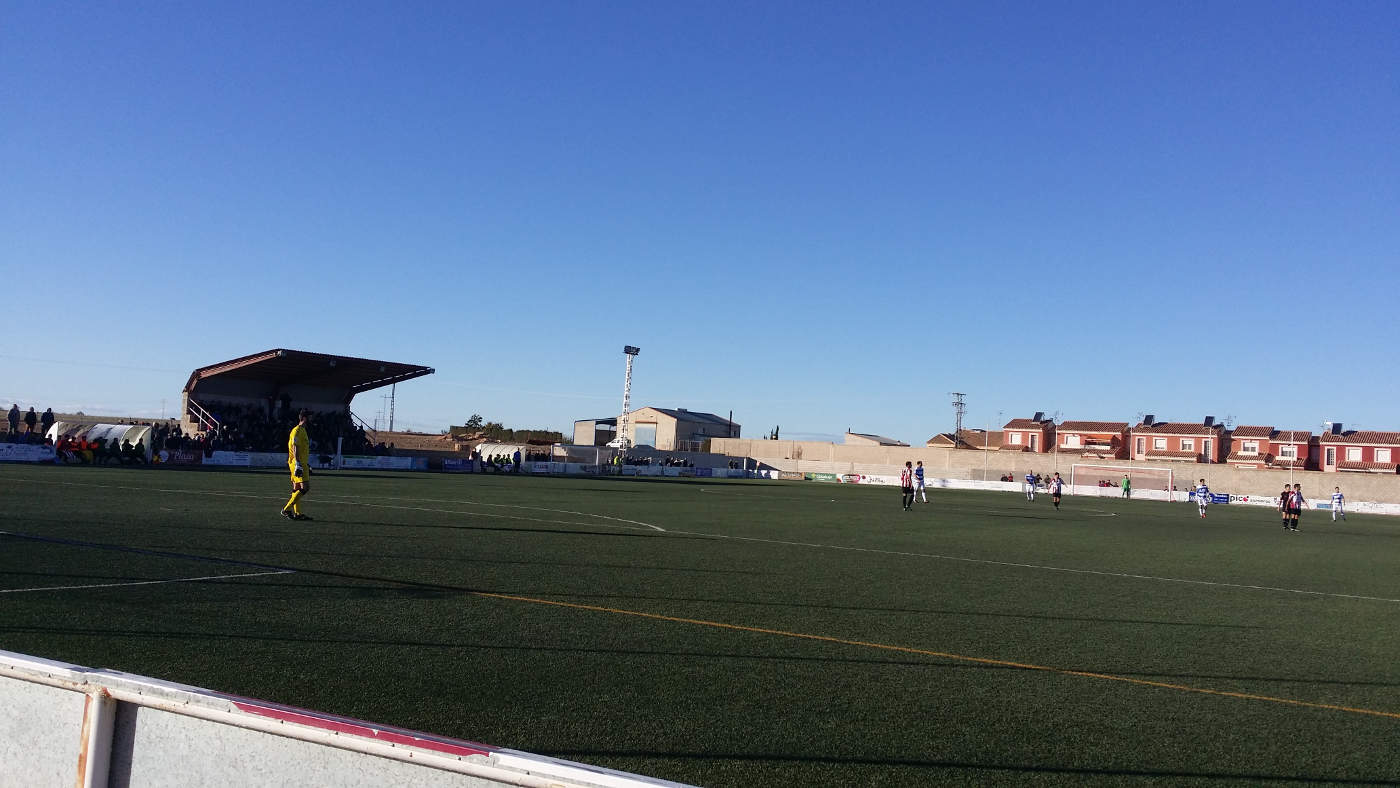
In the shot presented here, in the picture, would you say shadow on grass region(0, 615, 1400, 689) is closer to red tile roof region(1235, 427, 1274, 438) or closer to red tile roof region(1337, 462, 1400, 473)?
red tile roof region(1337, 462, 1400, 473)

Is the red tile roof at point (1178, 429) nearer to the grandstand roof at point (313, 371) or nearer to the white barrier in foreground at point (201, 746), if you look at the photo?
the grandstand roof at point (313, 371)

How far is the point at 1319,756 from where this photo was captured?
6.03 metres

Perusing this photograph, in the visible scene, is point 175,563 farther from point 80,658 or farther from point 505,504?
point 505,504

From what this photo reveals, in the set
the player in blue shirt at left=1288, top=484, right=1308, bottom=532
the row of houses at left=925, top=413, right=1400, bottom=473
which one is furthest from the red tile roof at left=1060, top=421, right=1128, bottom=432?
the player in blue shirt at left=1288, top=484, right=1308, bottom=532

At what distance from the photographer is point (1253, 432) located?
361ft

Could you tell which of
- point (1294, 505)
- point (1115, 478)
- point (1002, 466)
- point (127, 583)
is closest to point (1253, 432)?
point (1002, 466)

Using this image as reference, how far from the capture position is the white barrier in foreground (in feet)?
10.1

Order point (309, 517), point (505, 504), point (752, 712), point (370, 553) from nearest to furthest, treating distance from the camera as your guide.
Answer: point (752, 712) < point (370, 553) < point (309, 517) < point (505, 504)

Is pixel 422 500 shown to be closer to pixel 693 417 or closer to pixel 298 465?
pixel 298 465

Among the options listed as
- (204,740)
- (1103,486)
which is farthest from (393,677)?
(1103,486)

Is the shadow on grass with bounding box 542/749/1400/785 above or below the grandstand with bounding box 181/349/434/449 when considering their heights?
below

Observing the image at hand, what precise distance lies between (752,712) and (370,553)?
9213 mm

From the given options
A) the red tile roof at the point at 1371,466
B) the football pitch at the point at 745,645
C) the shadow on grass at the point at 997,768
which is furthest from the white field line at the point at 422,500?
the red tile roof at the point at 1371,466

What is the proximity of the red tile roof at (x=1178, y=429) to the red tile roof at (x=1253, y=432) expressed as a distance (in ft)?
6.79
